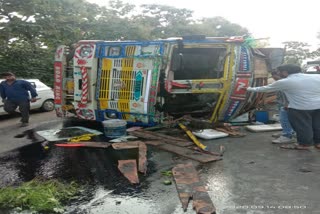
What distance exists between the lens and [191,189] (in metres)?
3.89

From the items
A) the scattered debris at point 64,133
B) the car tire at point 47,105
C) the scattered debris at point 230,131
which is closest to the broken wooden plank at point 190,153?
the scattered debris at point 230,131

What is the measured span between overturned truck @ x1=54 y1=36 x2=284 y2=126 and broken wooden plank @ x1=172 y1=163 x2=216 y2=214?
226 cm

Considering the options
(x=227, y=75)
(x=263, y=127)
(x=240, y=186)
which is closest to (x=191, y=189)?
(x=240, y=186)

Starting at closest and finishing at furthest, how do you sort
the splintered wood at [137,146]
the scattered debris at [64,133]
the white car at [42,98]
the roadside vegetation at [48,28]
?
the splintered wood at [137,146], the scattered debris at [64,133], the white car at [42,98], the roadside vegetation at [48,28]

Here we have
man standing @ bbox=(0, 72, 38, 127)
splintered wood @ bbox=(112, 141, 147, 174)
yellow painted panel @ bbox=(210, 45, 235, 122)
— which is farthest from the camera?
man standing @ bbox=(0, 72, 38, 127)

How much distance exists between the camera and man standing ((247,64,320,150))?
527cm

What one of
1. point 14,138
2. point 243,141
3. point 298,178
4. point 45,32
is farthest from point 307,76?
point 45,32

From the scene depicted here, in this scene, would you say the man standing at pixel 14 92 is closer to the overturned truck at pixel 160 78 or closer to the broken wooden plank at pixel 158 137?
the overturned truck at pixel 160 78

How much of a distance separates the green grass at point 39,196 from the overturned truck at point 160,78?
3003 mm

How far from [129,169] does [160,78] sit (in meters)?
2.45

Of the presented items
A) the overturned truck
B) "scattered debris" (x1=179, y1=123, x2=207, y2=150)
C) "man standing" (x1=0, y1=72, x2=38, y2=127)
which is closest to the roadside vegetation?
"man standing" (x1=0, y1=72, x2=38, y2=127)

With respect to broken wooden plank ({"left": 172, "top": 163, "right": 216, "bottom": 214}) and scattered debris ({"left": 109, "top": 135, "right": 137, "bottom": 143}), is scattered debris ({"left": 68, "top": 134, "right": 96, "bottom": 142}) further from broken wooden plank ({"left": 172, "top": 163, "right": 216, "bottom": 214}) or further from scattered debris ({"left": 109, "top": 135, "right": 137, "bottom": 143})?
broken wooden plank ({"left": 172, "top": 163, "right": 216, "bottom": 214})

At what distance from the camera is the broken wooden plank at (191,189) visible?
339cm

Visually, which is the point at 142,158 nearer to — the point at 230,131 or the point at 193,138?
the point at 193,138
